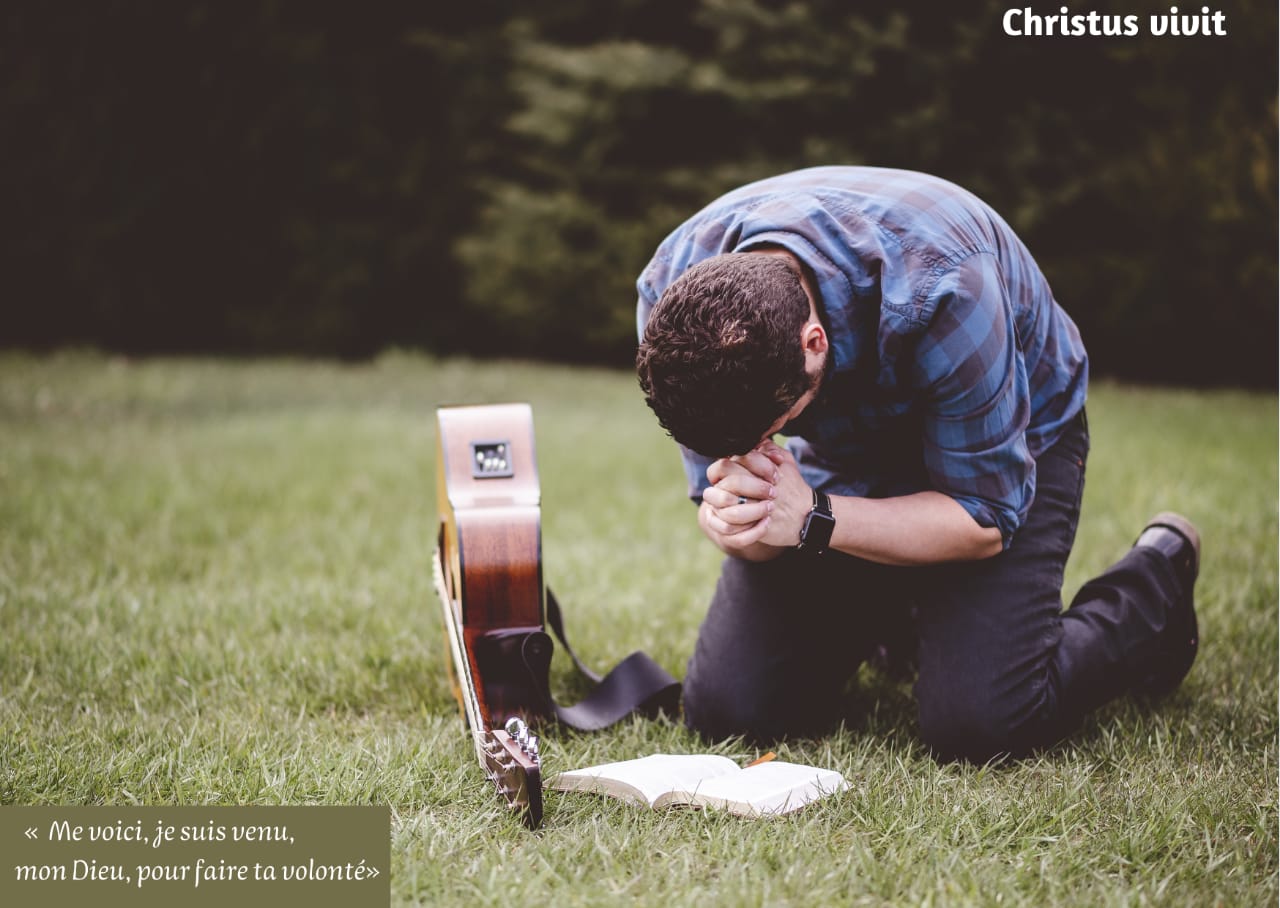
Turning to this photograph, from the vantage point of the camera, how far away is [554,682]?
116 inches

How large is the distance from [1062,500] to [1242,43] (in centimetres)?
621

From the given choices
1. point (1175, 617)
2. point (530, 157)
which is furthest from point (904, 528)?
point (530, 157)

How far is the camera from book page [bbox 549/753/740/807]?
2.14m

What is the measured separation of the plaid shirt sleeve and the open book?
1.98ft

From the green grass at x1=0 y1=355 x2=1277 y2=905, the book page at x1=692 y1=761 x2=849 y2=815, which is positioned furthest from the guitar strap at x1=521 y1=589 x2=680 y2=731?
the book page at x1=692 y1=761 x2=849 y2=815

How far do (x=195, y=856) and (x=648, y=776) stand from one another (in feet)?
2.53

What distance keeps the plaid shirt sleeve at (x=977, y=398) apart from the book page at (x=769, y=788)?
0.58m

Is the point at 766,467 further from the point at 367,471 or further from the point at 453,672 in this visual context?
the point at 367,471

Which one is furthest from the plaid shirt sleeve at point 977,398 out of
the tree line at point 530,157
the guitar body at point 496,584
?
the tree line at point 530,157

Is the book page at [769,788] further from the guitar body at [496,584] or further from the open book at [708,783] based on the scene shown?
the guitar body at [496,584]

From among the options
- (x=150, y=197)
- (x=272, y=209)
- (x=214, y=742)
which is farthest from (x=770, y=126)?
(x=214, y=742)

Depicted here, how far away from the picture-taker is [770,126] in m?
9.62

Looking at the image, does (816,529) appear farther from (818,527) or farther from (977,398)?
(977,398)

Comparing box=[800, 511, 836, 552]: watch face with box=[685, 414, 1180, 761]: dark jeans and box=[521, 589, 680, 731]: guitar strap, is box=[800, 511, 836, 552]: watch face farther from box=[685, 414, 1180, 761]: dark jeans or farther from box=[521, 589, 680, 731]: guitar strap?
box=[521, 589, 680, 731]: guitar strap
